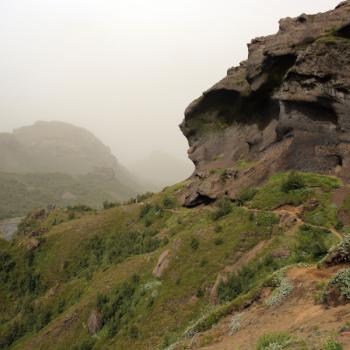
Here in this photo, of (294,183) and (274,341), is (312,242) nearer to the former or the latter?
(294,183)

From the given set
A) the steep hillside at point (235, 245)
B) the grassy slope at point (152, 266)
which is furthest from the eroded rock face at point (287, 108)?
the grassy slope at point (152, 266)

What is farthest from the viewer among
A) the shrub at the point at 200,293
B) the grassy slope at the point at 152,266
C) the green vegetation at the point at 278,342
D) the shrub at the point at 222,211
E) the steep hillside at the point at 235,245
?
the shrub at the point at 222,211

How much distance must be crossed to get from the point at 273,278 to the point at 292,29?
40.4m

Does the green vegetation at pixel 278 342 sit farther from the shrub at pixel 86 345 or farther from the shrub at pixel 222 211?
the shrub at pixel 222 211

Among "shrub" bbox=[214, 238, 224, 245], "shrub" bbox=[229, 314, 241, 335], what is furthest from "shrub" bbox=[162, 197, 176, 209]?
"shrub" bbox=[229, 314, 241, 335]

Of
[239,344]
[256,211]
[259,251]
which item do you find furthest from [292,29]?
[239,344]

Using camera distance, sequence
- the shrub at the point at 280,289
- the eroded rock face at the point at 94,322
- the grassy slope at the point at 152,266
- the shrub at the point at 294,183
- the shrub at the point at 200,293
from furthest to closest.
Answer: the shrub at the point at 294,183 → the eroded rock face at the point at 94,322 → the shrub at the point at 200,293 → the grassy slope at the point at 152,266 → the shrub at the point at 280,289

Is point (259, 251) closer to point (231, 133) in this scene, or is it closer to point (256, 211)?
point (256, 211)

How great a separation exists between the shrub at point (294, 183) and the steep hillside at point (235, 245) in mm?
104

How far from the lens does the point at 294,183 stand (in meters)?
39.9

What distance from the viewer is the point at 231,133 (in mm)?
64438

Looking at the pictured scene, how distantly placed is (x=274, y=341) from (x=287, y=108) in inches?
1459

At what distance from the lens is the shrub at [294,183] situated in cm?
3969

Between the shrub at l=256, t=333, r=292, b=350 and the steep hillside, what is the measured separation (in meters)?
0.04
